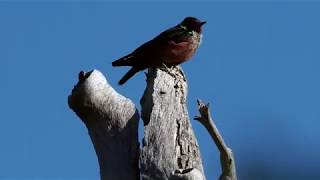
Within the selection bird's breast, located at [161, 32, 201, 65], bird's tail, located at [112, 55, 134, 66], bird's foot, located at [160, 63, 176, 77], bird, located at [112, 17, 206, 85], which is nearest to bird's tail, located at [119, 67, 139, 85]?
bird, located at [112, 17, 206, 85]

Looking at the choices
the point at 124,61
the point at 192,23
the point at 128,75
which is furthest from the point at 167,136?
the point at 192,23

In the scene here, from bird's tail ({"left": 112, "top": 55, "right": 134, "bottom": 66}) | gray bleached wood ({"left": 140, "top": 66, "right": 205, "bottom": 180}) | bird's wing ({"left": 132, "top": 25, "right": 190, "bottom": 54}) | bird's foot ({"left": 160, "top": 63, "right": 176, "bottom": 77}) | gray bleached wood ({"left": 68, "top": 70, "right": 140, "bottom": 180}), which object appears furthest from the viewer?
bird's wing ({"left": 132, "top": 25, "right": 190, "bottom": 54})

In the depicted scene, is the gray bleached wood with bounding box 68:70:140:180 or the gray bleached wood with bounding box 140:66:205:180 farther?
the gray bleached wood with bounding box 68:70:140:180

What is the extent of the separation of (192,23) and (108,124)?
3.93m

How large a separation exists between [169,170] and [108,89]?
85cm

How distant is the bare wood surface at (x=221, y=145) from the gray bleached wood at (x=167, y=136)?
22cm

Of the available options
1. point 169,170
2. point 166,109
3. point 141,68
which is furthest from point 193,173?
point 141,68

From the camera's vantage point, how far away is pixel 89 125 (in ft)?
23.3

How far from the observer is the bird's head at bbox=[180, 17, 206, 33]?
421 inches

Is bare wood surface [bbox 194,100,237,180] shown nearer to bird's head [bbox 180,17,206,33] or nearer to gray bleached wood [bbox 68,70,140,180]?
gray bleached wood [bbox 68,70,140,180]

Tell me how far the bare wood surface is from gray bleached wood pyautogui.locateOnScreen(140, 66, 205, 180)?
219 mm

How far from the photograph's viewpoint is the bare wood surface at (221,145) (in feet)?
22.8

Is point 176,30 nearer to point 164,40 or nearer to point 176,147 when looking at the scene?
point 164,40

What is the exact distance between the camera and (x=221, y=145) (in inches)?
276
